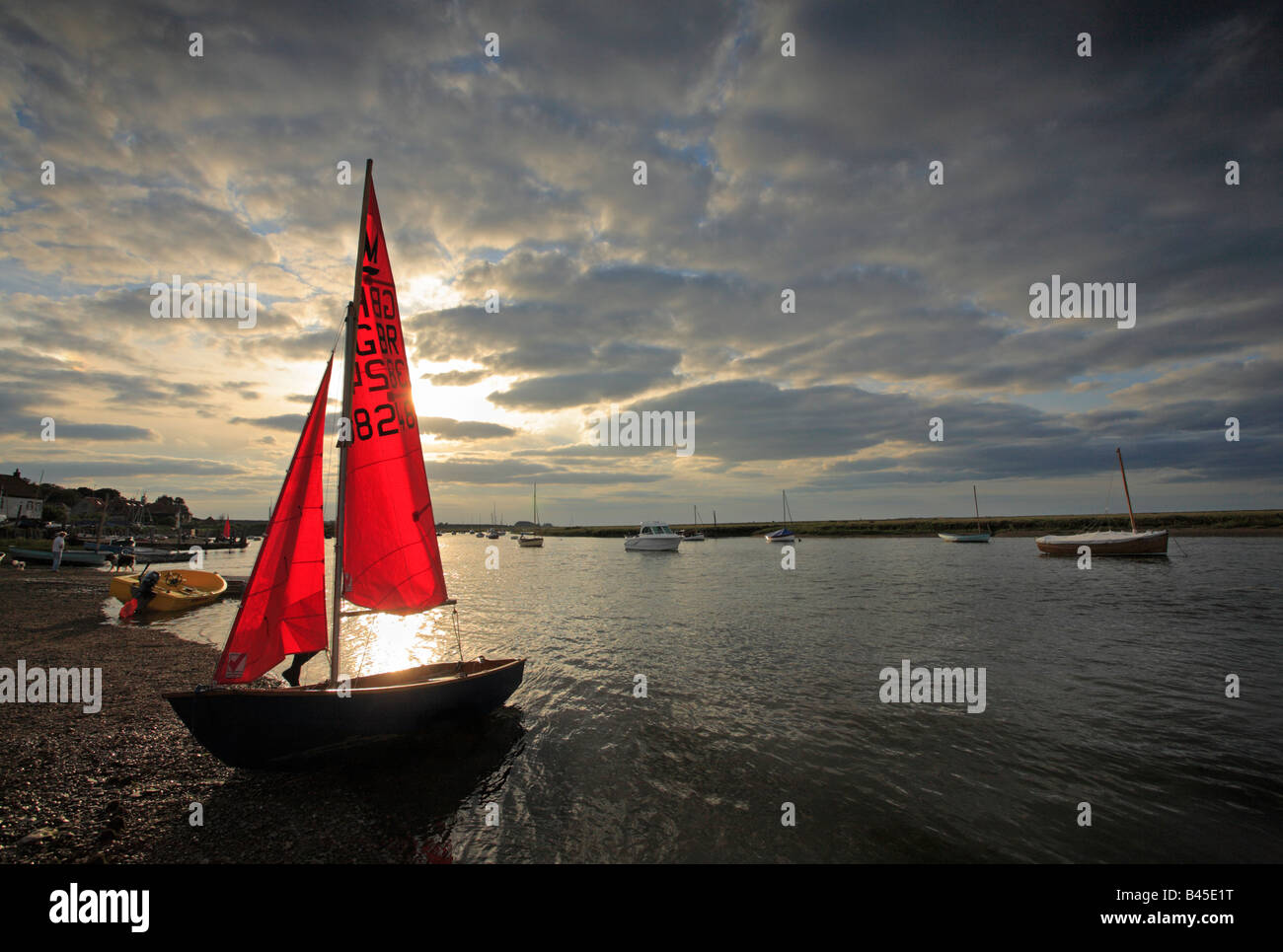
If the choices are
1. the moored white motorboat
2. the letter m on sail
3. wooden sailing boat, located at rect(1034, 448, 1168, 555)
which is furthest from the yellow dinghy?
wooden sailing boat, located at rect(1034, 448, 1168, 555)

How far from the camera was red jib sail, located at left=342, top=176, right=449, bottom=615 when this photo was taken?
10914 millimetres

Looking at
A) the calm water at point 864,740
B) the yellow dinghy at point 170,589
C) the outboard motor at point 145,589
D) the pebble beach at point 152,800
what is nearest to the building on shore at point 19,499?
the yellow dinghy at point 170,589

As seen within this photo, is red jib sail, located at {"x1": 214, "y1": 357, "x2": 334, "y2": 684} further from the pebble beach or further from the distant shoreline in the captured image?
the distant shoreline

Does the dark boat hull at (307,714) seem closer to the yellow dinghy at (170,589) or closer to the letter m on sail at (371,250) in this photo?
the letter m on sail at (371,250)

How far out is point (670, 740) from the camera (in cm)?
1216

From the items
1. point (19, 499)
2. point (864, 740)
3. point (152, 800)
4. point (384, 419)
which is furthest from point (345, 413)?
point (19, 499)

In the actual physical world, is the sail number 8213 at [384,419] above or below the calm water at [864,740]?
above

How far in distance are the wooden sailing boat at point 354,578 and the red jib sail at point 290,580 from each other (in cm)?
2

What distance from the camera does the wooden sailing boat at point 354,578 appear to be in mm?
9359

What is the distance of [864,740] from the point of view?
12039 mm

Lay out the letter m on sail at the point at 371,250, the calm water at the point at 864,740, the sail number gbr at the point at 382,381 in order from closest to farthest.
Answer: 1. the calm water at the point at 864,740
2. the sail number gbr at the point at 382,381
3. the letter m on sail at the point at 371,250

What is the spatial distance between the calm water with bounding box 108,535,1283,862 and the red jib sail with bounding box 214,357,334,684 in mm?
4163
